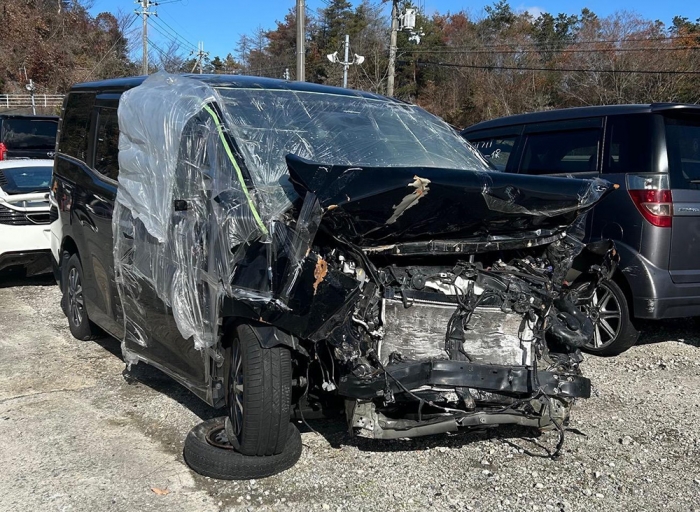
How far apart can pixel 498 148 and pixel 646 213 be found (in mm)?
2060

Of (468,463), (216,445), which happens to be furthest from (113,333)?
(468,463)

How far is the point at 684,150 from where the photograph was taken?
224 inches

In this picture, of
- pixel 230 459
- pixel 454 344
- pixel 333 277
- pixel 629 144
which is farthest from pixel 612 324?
pixel 230 459

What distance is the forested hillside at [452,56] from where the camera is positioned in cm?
3234

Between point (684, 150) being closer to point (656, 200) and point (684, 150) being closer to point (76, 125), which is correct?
point (656, 200)

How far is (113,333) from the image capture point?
17.0 ft

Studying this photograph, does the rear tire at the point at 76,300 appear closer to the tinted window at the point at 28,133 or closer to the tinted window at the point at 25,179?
the tinted window at the point at 25,179

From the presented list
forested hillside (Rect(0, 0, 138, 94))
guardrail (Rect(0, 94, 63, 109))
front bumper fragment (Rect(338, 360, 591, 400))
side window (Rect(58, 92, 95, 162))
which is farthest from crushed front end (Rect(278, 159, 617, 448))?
forested hillside (Rect(0, 0, 138, 94))

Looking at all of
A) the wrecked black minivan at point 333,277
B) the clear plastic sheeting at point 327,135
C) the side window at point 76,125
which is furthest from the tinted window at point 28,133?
the clear plastic sheeting at point 327,135

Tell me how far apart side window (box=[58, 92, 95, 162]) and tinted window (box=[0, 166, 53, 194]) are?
2.07 metres

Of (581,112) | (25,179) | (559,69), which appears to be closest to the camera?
(581,112)

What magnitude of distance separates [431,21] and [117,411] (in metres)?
47.1

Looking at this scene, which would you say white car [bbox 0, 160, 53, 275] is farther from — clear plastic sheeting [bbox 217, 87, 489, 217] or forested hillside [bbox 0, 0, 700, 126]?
forested hillside [bbox 0, 0, 700, 126]

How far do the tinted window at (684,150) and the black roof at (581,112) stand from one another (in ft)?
0.36
